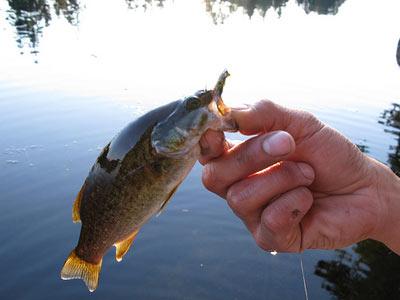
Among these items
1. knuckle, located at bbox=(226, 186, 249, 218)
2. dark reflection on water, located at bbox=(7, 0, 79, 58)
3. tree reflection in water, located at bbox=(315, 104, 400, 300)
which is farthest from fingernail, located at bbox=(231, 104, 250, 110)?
dark reflection on water, located at bbox=(7, 0, 79, 58)

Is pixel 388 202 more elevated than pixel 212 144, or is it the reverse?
pixel 212 144

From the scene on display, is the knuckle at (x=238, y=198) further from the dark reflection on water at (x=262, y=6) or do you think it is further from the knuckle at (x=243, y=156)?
the dark reflection on water at (x=262, y=6)

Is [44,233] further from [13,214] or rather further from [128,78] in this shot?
[128,78]

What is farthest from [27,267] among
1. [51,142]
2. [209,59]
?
[209,59]

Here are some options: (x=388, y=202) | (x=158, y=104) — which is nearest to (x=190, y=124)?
(x=388, y=202)

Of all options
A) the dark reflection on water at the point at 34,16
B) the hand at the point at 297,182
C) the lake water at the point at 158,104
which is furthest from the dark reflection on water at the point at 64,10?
the hand at the point at 297,182

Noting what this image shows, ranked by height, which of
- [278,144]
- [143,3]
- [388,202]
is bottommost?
[143,3]

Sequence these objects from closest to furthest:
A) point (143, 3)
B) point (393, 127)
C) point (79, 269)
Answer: point (79, 269)
point (393, 127)
point (143, 3)

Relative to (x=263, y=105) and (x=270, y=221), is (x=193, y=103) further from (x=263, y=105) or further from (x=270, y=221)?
(x=270, y=221)
